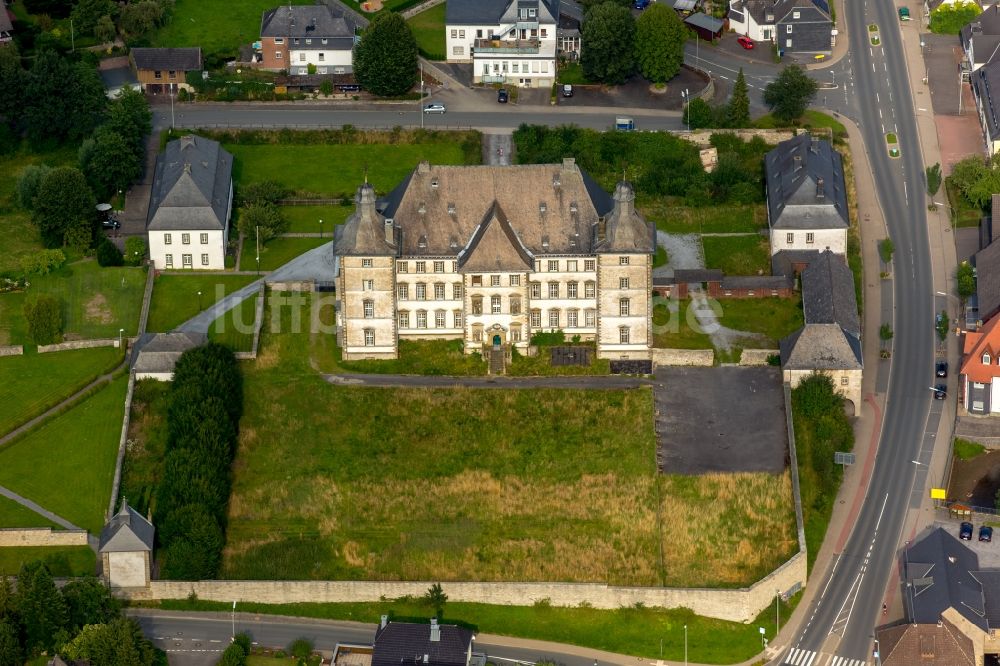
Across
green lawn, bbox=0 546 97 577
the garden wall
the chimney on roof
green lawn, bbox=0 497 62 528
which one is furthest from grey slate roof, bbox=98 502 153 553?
the chimney on roof

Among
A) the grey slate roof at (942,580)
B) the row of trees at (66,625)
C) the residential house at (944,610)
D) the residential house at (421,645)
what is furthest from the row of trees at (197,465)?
the grey slate roof at (942,580)

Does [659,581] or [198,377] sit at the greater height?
[198,377]

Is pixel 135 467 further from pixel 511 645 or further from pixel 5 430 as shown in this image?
pixel 511 645

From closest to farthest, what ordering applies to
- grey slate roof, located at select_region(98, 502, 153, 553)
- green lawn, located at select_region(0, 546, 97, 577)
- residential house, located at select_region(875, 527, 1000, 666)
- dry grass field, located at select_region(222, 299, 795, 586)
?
residential house, located at select_region(875, 527, 1000, 666) → grey slate roof, located at select_region(98, 502, 153, 553) → green lawn, located at select_region(0, 546, 97, 577) → dry grass field, located at select_region(222, 299, 795, 586)

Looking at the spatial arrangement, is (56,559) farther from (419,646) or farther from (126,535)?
(419,646)

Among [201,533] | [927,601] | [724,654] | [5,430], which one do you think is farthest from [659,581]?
[5,430]

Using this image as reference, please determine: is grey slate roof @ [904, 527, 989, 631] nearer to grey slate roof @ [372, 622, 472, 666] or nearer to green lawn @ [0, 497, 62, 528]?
grey slate roof @ [372, 622, 472, 666]
